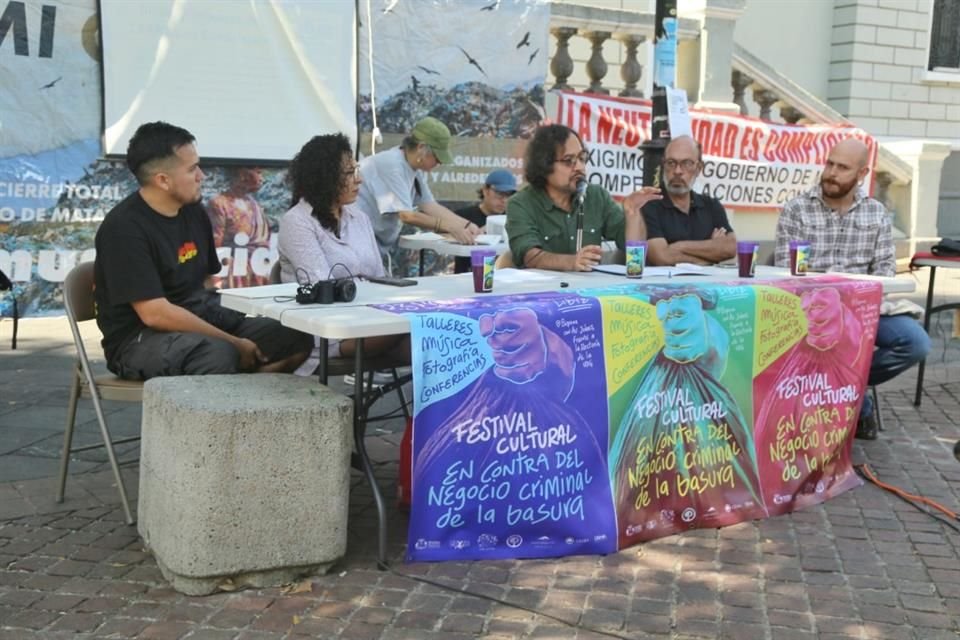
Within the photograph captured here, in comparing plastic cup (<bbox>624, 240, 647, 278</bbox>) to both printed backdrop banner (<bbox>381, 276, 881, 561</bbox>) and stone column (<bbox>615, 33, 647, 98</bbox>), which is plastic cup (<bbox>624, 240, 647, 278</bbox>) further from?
stone column (<bbox>615, 33, 647, 98</bbox>)

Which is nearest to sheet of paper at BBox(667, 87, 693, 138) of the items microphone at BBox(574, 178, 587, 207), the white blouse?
microphone at BBox(574, 178, 587, 207)

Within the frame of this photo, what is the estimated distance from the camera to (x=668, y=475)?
13.1 ft

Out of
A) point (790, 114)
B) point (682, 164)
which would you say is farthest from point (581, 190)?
point (790, 114)

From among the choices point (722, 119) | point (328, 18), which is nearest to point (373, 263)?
point (328, 18)

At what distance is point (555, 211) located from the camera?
518 centimetres

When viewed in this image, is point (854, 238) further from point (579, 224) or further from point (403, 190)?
point (403, 190)

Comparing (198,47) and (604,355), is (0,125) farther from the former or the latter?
(604,355)

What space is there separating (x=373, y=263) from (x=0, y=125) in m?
3.97

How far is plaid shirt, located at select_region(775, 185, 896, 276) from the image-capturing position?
552 centimetres

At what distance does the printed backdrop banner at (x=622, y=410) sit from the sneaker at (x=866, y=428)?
0.87 m

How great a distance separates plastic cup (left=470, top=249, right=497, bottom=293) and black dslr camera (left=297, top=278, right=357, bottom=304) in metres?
0.51

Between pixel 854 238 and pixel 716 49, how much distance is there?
6099mm

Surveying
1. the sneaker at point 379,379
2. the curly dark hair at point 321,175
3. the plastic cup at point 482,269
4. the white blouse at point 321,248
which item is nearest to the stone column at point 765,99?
the sneaker at point 379,379

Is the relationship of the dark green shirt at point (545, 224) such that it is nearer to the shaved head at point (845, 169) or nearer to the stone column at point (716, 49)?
the shaved head at point (845, 169)
